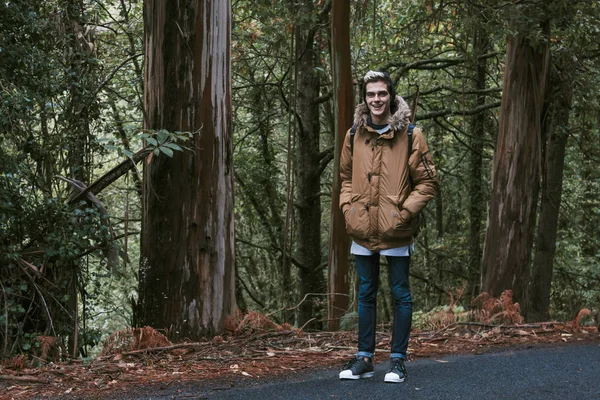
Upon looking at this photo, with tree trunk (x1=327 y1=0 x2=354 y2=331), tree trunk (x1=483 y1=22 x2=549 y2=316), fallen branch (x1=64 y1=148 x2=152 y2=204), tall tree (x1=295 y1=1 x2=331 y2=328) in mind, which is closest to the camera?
fallen branch (x1=64 y1=148 x2=152 y2=204)

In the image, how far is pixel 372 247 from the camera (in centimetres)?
548

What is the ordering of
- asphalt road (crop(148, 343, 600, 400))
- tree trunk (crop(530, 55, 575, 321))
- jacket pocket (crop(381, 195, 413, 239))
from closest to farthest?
1. asphalt road (crop(148, 343, 600, 400))
2. jacket pocket (crop(381, 195, 413, 239))
3. tree trunk (crop(530, 55, 575, 321))

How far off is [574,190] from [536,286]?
5.95 m

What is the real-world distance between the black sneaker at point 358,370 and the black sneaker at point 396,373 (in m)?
0.23

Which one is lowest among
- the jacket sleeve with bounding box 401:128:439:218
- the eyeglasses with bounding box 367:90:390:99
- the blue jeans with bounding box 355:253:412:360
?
the blue jeans with bounding box 355:253:412:360

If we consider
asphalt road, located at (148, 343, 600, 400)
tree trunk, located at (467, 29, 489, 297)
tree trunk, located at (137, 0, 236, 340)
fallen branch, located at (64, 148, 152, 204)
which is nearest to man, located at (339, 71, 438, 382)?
asphalt road, located at (148, 343, 600, 400)

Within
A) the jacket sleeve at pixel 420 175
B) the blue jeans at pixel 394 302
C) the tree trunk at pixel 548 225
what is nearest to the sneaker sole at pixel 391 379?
the blue jeans at pixel 394 302

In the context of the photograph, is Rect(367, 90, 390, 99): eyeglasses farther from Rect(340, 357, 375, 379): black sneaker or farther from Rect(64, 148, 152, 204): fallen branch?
Rect(64, 148, 152, 204): fallen branch

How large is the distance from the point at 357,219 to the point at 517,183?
A: 6.09 meters

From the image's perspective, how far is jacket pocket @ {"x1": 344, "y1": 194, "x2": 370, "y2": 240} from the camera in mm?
5496

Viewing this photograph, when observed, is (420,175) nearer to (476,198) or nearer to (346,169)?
(346,169)

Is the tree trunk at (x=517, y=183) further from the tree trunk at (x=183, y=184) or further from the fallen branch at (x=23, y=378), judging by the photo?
the fallen branch at (x=23, y=378)

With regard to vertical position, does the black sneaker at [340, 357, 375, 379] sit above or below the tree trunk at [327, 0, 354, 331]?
below

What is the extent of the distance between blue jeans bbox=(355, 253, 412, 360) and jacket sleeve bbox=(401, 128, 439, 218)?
0.50 metres
